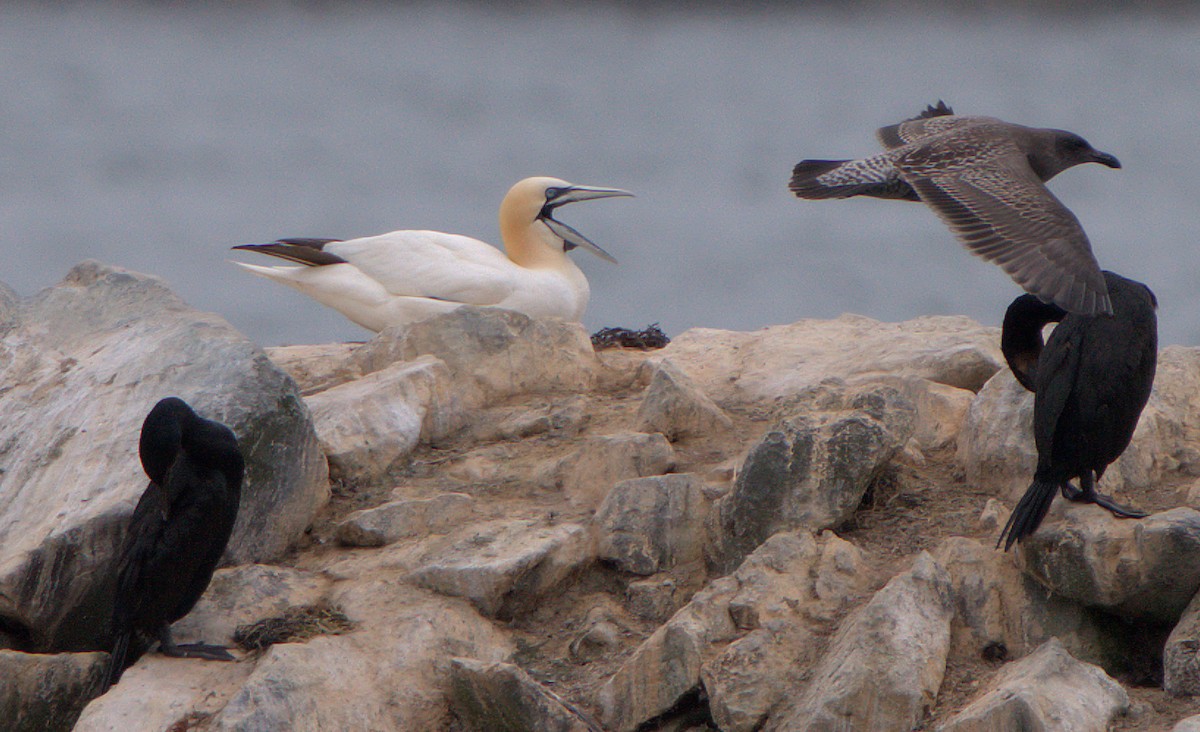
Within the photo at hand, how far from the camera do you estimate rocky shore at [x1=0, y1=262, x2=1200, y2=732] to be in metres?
4.69

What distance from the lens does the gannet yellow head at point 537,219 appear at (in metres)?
9.61

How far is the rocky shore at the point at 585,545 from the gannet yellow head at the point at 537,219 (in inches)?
103

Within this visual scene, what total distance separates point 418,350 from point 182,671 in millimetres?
2282

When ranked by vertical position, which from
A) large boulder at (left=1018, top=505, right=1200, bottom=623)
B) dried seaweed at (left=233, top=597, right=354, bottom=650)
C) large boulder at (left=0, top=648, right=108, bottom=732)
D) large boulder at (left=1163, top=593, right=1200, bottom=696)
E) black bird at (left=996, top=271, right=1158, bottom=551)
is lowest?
large boulder at (left=0, top=648, right=108, bottom=732)

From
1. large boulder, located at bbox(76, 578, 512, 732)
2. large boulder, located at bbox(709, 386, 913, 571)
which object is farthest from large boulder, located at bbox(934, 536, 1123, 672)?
large boulder, located at bbox(76, 578, 512, 732)

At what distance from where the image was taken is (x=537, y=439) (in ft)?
21.4

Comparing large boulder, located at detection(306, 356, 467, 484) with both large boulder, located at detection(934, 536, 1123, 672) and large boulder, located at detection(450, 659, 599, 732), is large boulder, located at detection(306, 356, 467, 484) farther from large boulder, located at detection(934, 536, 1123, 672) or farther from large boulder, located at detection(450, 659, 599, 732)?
large boulder, located at detection(934, 536, 1123, 672)

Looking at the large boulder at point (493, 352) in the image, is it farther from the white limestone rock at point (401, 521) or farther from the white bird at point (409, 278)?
the white bird at point (409, 278)

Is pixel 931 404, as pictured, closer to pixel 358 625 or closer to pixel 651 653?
pixel 651 653

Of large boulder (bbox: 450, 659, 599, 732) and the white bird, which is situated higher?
the white bird

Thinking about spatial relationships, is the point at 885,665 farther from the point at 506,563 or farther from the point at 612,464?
the point at 612,464

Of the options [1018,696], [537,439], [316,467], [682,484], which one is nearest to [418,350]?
[537,439]

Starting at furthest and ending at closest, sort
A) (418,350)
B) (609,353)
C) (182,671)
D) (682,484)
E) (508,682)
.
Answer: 1. (609,353)
2. (418,350)
3. (682,484)
4. (182,671)
5. (508,682)

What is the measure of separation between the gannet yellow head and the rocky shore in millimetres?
2614
